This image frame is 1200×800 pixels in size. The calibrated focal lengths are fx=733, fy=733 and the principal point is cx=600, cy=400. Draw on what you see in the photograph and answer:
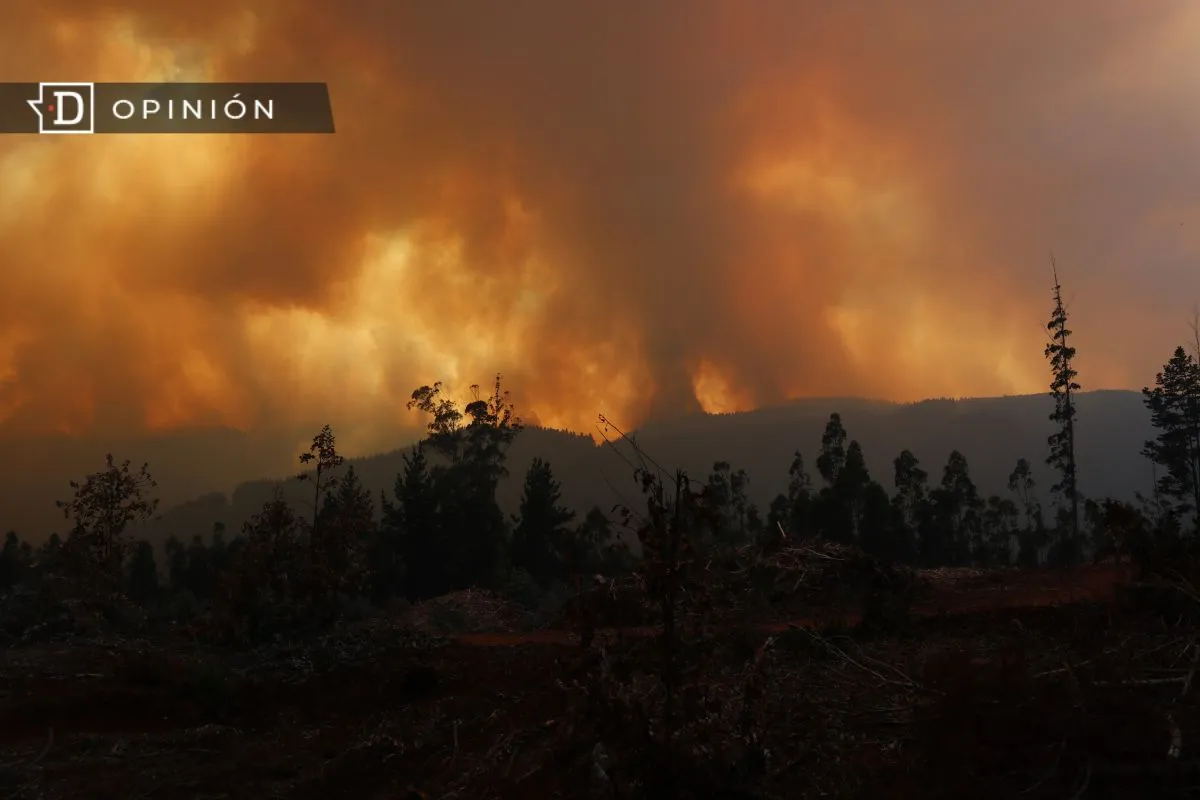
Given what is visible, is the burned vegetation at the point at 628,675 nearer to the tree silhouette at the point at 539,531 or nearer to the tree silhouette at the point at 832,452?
the tree silhouette at the point at 539,531

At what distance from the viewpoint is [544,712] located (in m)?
9.31

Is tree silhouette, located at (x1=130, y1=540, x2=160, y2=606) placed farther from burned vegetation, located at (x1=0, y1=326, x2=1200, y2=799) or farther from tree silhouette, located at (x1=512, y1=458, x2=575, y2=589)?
burned vegetation, located at (x1=0, y1=326, x2=1200, y2=799)

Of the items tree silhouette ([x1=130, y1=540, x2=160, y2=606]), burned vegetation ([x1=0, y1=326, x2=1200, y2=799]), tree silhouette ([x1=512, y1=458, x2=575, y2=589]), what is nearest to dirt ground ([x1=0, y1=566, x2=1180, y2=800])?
burned vegetation ([x1=0, y1=326, x2=1200, y2=799])

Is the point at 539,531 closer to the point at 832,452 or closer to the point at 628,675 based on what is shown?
the point at 832,452

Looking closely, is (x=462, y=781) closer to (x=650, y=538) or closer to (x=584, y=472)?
(x=650, y=538)

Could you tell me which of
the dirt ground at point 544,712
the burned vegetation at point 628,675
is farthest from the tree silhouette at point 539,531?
the dirt ground at point 544,712

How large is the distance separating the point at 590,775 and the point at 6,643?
63.6ft

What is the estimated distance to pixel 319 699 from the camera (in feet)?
44.9

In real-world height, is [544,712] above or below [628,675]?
below

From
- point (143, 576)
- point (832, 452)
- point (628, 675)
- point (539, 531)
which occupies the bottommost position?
point (143, 576)

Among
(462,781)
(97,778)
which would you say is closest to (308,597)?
(97,778)

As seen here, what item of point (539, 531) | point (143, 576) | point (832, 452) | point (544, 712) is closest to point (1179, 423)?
point (832, 452)

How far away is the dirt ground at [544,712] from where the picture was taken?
4.90 meters

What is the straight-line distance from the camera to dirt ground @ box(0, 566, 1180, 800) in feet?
16.1
